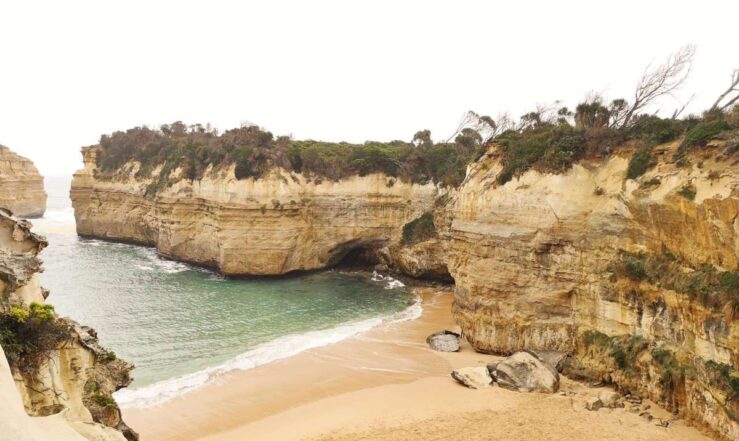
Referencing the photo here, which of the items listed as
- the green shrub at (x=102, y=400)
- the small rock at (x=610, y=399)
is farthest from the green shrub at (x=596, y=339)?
the green shrub at (x=102, y=400)

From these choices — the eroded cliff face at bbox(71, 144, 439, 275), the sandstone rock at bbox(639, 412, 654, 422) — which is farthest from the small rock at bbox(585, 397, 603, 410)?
the eroded cliff face at bbox(71, 144, 439, 275)

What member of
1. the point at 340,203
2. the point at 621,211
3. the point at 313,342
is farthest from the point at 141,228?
the point at 621,211

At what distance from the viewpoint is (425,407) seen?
47.7ft

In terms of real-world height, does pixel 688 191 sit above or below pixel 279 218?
above

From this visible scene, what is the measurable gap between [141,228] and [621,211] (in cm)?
4323

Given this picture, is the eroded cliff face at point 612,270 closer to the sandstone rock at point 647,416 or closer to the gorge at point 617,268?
the gorge at point 617,268

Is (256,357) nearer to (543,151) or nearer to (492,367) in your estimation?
(492,367)

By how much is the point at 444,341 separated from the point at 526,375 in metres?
5.01

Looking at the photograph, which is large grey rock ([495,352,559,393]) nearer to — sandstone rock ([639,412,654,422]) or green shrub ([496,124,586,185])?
sandstone rock ([639,412,654,422])

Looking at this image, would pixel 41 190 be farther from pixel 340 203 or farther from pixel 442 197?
pixel 442 197

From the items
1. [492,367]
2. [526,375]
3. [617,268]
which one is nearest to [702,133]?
[617,268]

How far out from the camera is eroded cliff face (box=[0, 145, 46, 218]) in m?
65.8

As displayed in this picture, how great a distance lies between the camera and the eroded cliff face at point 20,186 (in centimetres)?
6581

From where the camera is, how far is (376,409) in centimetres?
1470
